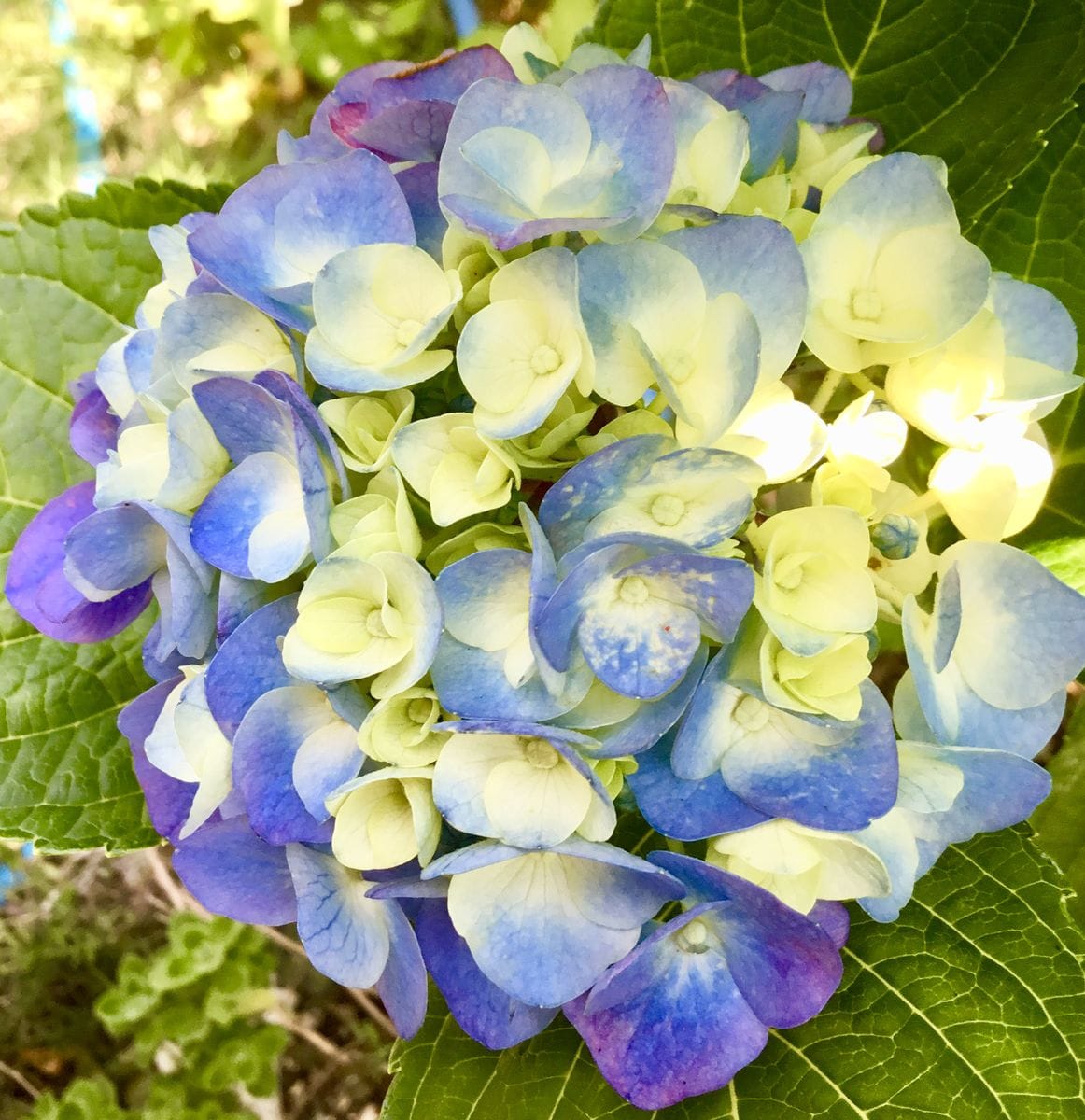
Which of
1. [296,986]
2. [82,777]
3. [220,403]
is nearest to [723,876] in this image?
[220,403]

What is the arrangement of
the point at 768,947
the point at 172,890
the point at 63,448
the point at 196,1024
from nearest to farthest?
1. the point at 768,947
2. the point at 63,448
3. the point at 196,1024
4. the point at 172,890

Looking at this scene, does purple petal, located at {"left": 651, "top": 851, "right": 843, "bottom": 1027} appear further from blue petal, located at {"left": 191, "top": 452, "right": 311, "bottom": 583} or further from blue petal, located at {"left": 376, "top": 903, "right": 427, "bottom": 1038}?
blue petal, located at {"left": 191, "top": 452, "right": 311, "bottom": 583}

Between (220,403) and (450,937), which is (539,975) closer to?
(450,937)

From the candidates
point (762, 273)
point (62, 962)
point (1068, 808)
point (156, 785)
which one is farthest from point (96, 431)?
point (62, 962)

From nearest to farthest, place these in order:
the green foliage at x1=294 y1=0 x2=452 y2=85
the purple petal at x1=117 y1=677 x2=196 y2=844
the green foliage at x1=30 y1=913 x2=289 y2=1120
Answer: the purple petal at x1=117 y1=677 x2=196 y2=844 < the green foliage at x1=30 y1=913 x2=289 y2=1120 < the green foliage at x1=294 y1=0 x2=452 y2=85

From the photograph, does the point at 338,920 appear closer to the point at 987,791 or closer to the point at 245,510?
the point at 245,510

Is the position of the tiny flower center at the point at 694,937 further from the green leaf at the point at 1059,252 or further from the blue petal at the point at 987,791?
the green leaf at the point at 1059,252

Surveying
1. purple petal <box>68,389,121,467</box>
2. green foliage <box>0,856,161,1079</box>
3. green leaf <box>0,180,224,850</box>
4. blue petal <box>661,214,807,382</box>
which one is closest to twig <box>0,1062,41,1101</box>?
green foliage <box>0,856,161,1079</box>
